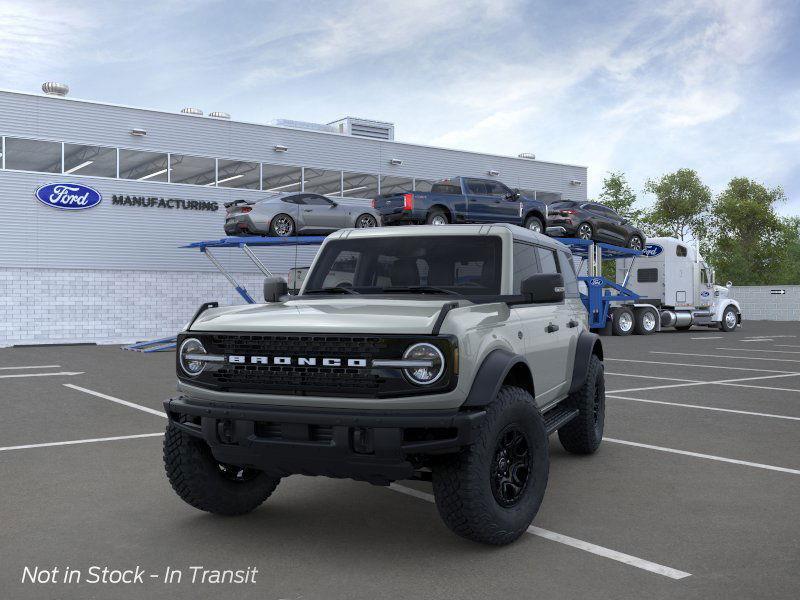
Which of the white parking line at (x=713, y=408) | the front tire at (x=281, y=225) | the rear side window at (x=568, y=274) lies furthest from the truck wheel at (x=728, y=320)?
the rear side window at (x=568, y=274)

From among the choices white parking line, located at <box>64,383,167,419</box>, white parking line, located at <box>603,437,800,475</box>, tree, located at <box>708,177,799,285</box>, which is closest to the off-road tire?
white parking line, located at <box>64,383,167,419</box>

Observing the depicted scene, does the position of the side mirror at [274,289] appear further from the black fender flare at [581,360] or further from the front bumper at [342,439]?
the black fender flare at [581,360]

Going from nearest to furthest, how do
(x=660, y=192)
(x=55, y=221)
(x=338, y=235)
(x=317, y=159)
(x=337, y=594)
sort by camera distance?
(x=337, y=594) → (x=338, y=235) → (x=55, y=221) → (x=317, y=159) → (x=660, y=192)

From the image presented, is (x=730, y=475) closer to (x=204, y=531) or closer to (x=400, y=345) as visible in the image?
(x=400, y=345)

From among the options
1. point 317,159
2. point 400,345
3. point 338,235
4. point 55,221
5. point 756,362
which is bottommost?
point 756,362

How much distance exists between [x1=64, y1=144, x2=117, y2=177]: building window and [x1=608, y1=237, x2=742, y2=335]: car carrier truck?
18421mm

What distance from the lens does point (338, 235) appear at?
20.2ft

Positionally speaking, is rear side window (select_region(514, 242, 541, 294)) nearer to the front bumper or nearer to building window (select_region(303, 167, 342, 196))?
the front bumper

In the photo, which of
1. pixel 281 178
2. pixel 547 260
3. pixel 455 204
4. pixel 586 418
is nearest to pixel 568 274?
pixel 547 260

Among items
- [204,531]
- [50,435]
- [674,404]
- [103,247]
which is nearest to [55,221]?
[103,247]

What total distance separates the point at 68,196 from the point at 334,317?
78.6ft

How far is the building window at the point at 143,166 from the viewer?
27.0 metres

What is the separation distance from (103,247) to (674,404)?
21301mm

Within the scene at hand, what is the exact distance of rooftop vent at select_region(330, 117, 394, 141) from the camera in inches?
1300
